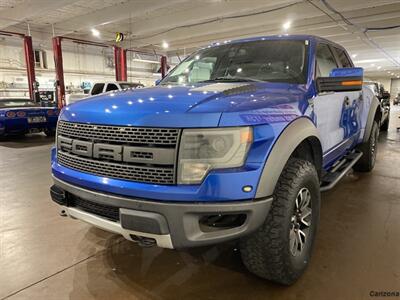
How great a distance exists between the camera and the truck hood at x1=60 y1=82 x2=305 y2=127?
1.49 metres

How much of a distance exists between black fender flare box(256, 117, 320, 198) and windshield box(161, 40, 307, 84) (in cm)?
70

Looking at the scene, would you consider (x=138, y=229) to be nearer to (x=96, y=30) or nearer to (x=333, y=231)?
(x=333, y=231)

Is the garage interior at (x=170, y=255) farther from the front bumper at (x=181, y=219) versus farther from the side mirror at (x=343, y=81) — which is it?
the side mirror at (x=343, y=81)

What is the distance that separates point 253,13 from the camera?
10812 millimetres

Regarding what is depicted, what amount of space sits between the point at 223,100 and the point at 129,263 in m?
1.34

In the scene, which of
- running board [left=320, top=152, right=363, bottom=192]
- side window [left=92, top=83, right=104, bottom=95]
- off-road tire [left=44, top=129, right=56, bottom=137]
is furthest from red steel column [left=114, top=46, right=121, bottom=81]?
running board [left=320, top=152, right=363, bottom=192]

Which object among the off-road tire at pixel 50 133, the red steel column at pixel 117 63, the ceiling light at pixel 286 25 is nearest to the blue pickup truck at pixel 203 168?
the off-road tire at pixel 50 133

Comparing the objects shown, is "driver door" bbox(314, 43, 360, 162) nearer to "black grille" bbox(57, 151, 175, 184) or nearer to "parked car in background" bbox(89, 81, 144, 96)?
"black grille" bbox(57, 151, 175, 184)

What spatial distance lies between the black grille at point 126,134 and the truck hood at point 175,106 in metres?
0.03

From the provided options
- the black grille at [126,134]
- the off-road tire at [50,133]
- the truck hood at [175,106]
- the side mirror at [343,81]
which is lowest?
the off-road tire at [50,133]

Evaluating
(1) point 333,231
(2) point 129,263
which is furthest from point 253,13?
(2) point 129,263

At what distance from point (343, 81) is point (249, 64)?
0.78 metres

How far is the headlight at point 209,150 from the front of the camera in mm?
1471

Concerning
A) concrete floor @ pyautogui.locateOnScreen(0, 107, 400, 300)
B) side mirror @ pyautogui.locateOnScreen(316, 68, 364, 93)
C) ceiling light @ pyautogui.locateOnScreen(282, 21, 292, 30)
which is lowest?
concrete floor @ pyautogui.locateOnScreen(0, 107, 400, 300)
